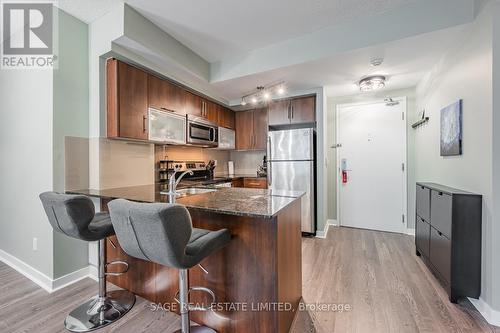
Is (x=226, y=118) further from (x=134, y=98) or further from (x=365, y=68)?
(x=365, y=68)

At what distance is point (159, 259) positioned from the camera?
3.76 feet

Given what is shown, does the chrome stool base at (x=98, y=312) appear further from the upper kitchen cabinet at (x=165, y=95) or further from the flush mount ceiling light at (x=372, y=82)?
the flush mount ceiling light at (x=372, y=82)

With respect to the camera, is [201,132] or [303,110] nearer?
[201,132]

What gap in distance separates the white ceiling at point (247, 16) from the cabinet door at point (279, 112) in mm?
1307

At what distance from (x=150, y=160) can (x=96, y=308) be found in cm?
174

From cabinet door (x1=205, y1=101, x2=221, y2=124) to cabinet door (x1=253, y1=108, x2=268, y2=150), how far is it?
793 millimetres

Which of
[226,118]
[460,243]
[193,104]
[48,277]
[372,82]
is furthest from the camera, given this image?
[226,118]

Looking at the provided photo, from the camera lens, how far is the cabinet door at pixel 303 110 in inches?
144

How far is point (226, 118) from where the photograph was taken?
14.1ft

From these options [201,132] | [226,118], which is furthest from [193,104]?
[226,118]

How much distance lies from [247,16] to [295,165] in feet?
7.13

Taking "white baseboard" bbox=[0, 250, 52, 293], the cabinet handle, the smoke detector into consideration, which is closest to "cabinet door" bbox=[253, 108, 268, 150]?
the smoke detector

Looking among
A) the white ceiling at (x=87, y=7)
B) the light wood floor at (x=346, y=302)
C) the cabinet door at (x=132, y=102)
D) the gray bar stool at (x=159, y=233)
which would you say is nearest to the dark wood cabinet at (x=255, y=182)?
the light wood floor at (x=346, y=302)

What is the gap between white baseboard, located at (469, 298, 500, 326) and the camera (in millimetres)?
1614
